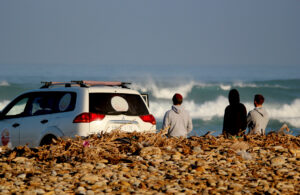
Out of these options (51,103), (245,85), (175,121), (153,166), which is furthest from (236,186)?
(245,85)

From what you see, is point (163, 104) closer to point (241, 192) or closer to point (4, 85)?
point (4, 85)

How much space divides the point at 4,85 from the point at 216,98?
60.8ft

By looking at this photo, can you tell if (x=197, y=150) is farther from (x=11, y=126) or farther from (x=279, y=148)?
(x=11, y=126)

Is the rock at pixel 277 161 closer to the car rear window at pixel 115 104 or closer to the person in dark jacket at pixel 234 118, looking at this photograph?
the person in dark jacket at pixel 234 118

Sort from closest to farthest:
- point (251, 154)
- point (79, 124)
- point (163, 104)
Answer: point (251, 154) < point (79, 124) < point (163, 104)

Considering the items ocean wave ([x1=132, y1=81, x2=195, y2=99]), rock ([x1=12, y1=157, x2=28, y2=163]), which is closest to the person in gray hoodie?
rock ([x1=12, y1=157, x2=28, y2=163])

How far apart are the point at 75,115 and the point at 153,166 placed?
2.54 m

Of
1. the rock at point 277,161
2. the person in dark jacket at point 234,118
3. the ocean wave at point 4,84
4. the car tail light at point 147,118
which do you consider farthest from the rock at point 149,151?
the ocean wave at point 4,84

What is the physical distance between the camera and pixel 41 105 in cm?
1016

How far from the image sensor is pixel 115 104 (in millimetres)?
9477

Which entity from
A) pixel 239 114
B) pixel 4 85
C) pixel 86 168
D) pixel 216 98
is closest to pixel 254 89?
pixel 216 98

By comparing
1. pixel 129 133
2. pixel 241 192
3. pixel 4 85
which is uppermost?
pixel 4 85

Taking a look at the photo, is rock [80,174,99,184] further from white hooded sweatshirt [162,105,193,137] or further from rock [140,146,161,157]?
white hooded sweatshirt [162,105,193,137]

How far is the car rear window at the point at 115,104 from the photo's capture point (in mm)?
9305
